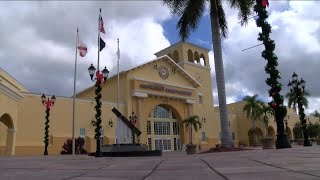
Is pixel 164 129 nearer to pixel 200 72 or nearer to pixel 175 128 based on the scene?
pixel 175 128

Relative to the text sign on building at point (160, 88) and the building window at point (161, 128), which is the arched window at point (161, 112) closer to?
the building window at point (161, 128)

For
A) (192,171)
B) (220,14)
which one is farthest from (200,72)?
(192,171)

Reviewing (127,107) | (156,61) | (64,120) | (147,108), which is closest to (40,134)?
(64,120)

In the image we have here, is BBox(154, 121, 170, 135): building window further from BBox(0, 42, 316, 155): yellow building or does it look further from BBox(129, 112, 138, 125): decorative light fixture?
BBox(129, 112, 138, 125): decorative light fixture

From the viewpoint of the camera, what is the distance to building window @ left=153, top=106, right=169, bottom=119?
5391 centimetres

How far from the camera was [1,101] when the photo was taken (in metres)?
27.7

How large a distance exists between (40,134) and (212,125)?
102ft

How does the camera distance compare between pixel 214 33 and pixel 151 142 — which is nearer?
pixel 214 33

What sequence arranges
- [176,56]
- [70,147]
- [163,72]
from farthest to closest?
[176,56] → [163,72] → [70,147]

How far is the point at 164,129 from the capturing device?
179 feet

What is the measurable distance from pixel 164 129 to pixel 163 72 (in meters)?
8.42

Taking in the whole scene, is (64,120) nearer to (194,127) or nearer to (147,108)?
(147,108)

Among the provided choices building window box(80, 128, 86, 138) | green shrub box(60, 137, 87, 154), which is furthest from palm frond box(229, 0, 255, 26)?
building window box(80, 128, 86, 138)

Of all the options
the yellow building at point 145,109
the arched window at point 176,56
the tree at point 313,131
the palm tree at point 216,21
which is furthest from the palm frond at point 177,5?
the tree at point 313,131
